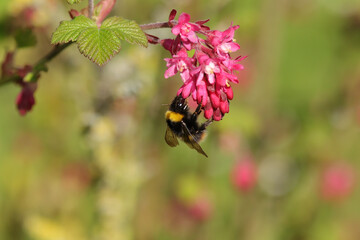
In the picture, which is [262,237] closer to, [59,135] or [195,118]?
[59,135]

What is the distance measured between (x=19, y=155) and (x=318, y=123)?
206cm

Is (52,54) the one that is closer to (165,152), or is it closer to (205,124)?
(205,124)

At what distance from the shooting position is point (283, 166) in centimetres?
446

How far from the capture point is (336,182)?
3.92 m

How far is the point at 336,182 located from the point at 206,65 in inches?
109

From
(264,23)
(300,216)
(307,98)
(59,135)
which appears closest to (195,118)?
(264,23)

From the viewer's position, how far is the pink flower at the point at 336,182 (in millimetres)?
3893

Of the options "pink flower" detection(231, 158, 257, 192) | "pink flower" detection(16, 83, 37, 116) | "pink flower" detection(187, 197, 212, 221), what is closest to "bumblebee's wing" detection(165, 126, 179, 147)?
"pink flower" detection(16, 83, 37, 116)

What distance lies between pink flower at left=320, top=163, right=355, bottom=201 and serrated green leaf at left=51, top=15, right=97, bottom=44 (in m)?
2.82

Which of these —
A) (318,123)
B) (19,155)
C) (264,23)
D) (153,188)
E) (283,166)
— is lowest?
(19,155)

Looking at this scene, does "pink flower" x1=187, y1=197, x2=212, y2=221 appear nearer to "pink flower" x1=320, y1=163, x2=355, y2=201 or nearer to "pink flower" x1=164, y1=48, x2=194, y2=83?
"pink flower" x1=320, y1=163, x2=355, y2=201

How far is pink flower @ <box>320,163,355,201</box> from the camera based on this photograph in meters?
3.89

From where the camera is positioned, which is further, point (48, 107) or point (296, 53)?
point (296, 53)

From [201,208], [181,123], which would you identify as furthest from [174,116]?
[201,208]
